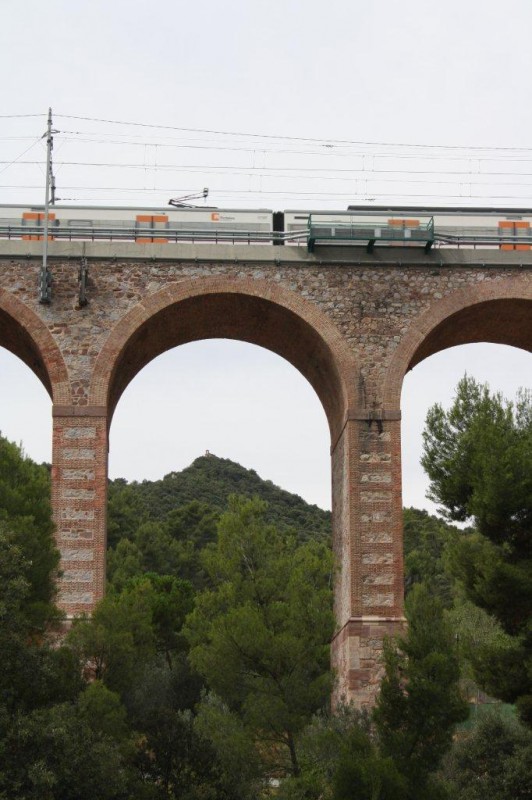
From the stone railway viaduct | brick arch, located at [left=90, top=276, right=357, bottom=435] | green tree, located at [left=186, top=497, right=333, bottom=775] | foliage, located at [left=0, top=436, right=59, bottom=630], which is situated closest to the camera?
foliage, located at [left=0, top=436, right=59, bottom=630]

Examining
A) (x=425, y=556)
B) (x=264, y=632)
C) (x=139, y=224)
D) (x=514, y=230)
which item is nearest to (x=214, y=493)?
(x=425, y=556)

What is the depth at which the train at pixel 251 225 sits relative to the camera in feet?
77.6

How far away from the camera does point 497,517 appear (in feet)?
58.4

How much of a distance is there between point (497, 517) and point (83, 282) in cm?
932

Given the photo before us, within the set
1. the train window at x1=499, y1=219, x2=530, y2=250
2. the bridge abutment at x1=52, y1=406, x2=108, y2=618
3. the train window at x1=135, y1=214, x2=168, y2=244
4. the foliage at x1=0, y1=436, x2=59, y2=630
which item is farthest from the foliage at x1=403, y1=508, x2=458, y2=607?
the foliage at x1=0, y1=436, x2=59, y2=630

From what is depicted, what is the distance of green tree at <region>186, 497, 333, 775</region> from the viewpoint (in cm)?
1948

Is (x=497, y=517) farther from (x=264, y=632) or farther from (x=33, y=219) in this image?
(x=33, y=219)

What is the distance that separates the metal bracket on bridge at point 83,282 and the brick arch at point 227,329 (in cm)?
80

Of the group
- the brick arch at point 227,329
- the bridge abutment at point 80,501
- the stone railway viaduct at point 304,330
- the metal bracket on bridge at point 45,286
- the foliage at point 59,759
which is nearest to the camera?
the foliage at point 59,759

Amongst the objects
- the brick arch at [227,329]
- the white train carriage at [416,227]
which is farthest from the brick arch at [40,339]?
the white train carriage at [416,227]

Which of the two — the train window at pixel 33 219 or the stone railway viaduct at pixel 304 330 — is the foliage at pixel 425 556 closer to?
the stone railway viaduct at pixel 304 330

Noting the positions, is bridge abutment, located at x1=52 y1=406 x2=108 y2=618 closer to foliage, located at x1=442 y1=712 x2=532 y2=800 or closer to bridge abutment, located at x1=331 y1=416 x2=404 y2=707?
bridge abutment, located at x1=331 y1=416 x2=404 y2=707

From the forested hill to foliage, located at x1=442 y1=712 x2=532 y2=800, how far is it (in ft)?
110

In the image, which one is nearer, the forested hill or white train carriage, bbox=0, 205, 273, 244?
white train carriage, bbox=0, 205, 273, 244
